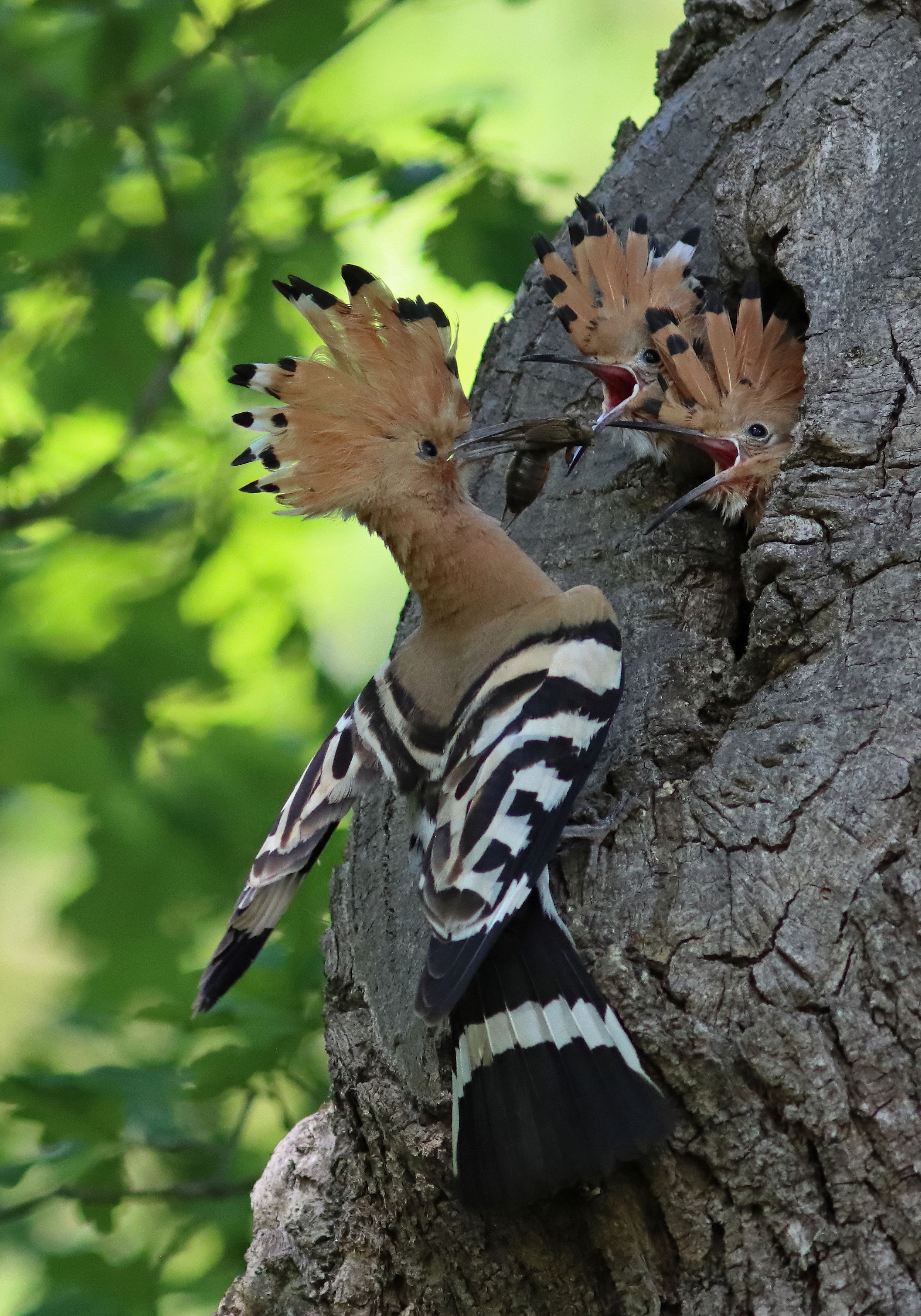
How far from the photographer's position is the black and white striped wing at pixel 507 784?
5.24 ft

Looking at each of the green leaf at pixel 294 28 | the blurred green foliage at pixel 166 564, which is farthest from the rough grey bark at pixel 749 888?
the green leaf at pixel 294 28

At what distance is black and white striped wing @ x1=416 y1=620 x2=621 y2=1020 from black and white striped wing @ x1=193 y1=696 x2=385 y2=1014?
0.59ft

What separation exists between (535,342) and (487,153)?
2.99ft

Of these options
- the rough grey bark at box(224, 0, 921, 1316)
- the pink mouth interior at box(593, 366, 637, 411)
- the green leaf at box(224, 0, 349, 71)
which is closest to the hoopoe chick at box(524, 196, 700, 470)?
the pink mouth interior at box(593, 366, 637, 411)

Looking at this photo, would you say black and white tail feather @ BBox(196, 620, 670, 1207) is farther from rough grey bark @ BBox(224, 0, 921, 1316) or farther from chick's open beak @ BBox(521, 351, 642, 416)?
chick's open beak @ BBox(521, 351, 642, 416)

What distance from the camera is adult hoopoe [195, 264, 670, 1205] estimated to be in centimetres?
151

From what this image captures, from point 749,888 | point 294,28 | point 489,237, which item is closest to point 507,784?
point 749,888

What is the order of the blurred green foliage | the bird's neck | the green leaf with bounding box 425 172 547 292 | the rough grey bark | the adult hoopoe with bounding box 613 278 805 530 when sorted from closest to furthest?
the rough grey bark
the bird's neck
the adult hoopoe with bounding box 613 278 805 530
the blurred green foliage
the green leaf with bounding box 425 172 547 292

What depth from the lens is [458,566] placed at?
7.41ft

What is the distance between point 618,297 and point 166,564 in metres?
1.63

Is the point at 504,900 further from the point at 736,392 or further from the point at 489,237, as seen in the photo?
the point at 489,237

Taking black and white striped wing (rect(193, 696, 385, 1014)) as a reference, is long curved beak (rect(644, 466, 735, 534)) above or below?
above

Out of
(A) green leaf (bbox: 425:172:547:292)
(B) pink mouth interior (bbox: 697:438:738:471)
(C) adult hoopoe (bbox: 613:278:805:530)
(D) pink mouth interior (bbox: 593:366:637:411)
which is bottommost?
(B) pink mouth interior (bbox: 697:438:738:471)

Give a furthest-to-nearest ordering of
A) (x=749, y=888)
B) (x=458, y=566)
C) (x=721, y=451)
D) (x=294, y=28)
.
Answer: (x=294, y=28) → (x=721, y=451) → (x=458, y=566) → (x=749, y=888)
